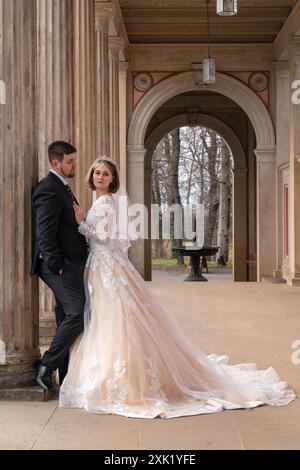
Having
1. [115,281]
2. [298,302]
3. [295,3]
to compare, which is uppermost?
[295,3]

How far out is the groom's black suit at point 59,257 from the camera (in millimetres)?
5211

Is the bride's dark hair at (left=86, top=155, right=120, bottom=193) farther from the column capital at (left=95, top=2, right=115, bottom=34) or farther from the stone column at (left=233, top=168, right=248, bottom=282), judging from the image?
the stone column at (left=233, top=168, right=248, bottom=282)

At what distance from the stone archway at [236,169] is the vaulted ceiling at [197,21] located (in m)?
5.15

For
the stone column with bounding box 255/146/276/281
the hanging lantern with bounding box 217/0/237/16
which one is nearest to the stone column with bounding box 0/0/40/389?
the hanging lantern with bounding box 217/0/237/16

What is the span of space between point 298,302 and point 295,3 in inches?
247

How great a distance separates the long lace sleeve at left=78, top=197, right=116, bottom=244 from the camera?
553 cm

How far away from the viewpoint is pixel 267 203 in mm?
17828

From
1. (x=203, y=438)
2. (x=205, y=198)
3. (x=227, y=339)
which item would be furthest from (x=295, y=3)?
(x=205, y=198)

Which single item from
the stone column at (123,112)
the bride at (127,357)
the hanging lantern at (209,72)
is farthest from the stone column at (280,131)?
the bride at (127,357)

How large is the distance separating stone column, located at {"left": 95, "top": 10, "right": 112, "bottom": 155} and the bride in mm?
7225

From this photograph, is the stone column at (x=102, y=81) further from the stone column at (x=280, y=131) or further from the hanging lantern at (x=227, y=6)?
the stone column at (x=280, y=131)

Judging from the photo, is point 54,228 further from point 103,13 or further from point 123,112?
point 123,112

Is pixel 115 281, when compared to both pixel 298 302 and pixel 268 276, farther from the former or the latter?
pixel 268 276
